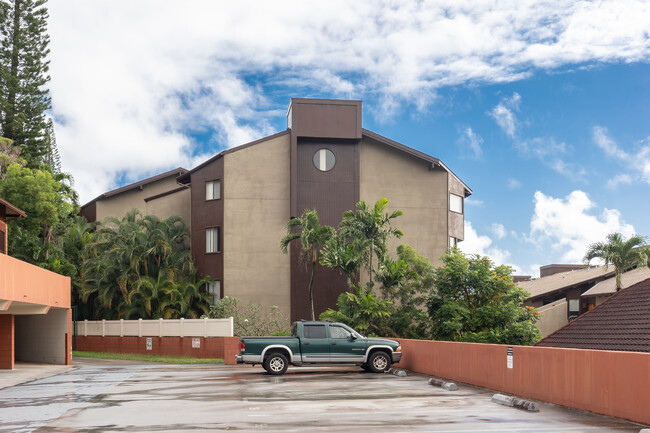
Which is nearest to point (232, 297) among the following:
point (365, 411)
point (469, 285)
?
point (469, 285)

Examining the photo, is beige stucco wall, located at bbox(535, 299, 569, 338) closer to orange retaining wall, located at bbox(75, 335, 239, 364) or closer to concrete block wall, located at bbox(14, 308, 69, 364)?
orange retaining wall, located at bbox(75, 335, 239, 364)

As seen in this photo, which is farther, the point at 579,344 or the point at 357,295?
the point at 357,295

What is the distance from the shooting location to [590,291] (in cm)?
4631

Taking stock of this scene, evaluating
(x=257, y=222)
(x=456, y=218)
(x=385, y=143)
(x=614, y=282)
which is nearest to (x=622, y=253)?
(x=614, y=282)

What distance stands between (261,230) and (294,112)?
7.07 metres

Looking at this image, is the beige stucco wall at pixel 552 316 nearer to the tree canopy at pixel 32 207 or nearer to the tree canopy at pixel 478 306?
the tree canopy at pixel 478 306

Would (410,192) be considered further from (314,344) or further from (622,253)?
(314,344)

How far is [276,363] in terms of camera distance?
1018 inches

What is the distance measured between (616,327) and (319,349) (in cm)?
1014

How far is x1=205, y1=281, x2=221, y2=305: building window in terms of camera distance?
141ft

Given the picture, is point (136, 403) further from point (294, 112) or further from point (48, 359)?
point (294, 112)

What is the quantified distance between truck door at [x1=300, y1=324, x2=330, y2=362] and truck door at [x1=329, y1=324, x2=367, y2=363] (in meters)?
0.21

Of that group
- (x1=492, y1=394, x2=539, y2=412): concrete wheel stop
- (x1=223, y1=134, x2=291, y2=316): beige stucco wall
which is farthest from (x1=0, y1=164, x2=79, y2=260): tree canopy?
(x1=492, y1=394, x2=539, y2=412): concrete wheel stop

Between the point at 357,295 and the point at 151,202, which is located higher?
the point at 151,202
